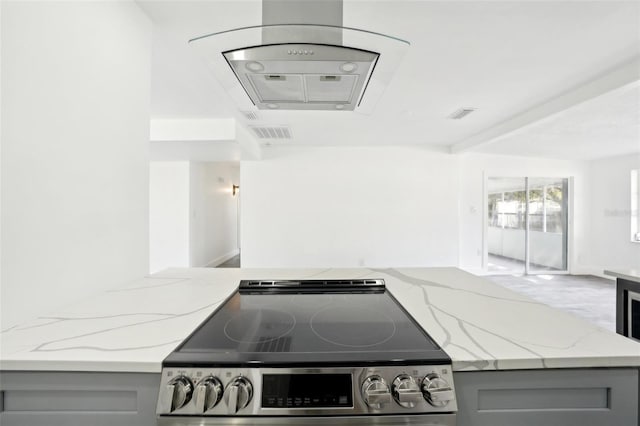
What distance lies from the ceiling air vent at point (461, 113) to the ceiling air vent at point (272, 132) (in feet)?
7.51

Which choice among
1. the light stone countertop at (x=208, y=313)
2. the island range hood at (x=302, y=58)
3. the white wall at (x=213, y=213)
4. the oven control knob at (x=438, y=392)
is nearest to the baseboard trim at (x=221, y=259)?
the white wall at (x=213, y=213)

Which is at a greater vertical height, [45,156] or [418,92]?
[418,92]

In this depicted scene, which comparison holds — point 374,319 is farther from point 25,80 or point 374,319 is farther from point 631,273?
point 631,273

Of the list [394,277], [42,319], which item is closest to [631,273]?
[394,277]

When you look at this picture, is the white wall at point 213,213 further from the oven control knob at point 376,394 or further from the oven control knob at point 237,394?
the oven control knob at point 376,394

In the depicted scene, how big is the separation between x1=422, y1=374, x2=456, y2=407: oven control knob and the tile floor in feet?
12.9

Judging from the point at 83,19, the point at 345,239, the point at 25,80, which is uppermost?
the point at 83,19

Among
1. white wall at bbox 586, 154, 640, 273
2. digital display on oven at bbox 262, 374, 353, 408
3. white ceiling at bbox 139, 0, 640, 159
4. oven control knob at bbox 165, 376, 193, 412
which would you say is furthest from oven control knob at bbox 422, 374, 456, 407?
white wall at bbox 586, 154, 640, 273

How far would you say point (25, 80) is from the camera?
921 mm

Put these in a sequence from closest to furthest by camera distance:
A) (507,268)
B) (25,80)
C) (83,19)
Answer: (25,80), (83,19), (507,268)

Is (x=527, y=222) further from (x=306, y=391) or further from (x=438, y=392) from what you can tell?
(x=306, y=391)

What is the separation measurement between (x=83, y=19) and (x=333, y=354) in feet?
5.30

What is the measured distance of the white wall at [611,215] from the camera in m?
5.10

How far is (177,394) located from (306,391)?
1.00 feet
